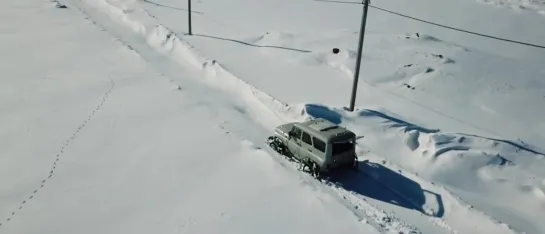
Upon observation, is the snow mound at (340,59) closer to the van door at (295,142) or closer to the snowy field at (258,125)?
the snowy field at (258,125)

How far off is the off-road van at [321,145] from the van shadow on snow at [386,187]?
47 centimetres

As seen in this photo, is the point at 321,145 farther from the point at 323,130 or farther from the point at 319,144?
the point at 323,130

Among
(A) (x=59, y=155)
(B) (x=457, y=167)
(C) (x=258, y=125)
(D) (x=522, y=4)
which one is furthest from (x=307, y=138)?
(D) (x=522, y=4)

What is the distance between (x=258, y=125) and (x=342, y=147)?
505cm

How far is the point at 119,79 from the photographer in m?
22.0

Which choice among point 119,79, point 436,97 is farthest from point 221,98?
point 436,97

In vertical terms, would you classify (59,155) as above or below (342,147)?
below

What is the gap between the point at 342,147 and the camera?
44.5 ft

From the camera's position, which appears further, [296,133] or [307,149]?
[296,133]

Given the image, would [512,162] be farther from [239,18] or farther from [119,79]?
[239,18]

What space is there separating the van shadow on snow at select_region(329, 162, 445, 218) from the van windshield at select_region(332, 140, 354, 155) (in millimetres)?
1026

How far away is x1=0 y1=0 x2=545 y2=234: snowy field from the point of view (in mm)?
12258

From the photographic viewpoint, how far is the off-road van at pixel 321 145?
526 inches

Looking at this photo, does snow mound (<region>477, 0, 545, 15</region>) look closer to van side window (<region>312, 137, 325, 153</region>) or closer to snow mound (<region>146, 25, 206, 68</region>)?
snow mound (<region>146, 25, 206, 68</region>)
